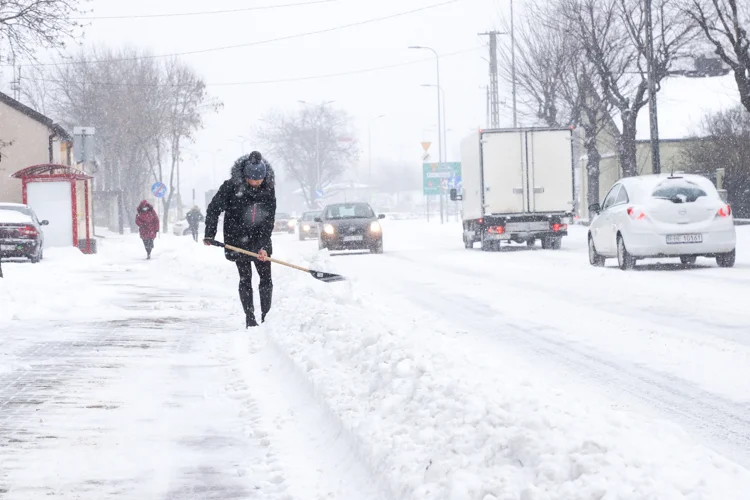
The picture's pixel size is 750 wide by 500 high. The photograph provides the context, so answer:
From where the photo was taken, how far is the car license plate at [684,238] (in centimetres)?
1756

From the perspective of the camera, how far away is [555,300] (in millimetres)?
13156

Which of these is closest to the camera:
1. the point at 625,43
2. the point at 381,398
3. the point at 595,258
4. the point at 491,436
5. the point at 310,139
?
the point at 491,436

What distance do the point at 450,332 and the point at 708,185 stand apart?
31.5 ft

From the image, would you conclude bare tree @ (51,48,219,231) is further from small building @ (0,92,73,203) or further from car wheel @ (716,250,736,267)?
car wheel @ (716,250,736,267)

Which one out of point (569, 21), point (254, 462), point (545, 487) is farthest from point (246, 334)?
point (569, 21)

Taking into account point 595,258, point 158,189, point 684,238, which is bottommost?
point 595,258

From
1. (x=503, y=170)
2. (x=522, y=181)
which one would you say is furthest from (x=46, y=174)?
(x=522, y=181)

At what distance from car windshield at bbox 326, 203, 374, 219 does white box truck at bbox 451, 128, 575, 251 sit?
3.79 metres

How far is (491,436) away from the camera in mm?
4344

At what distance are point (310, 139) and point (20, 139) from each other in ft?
194

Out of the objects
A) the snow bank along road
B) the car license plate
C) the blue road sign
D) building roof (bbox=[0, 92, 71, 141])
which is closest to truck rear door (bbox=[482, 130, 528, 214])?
the car license plate

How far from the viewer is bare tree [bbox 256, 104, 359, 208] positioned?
100 m

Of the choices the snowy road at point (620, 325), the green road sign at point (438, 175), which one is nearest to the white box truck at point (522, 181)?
the snowy road at point (620, 325)

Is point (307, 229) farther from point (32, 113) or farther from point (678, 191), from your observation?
point (678, 191)
